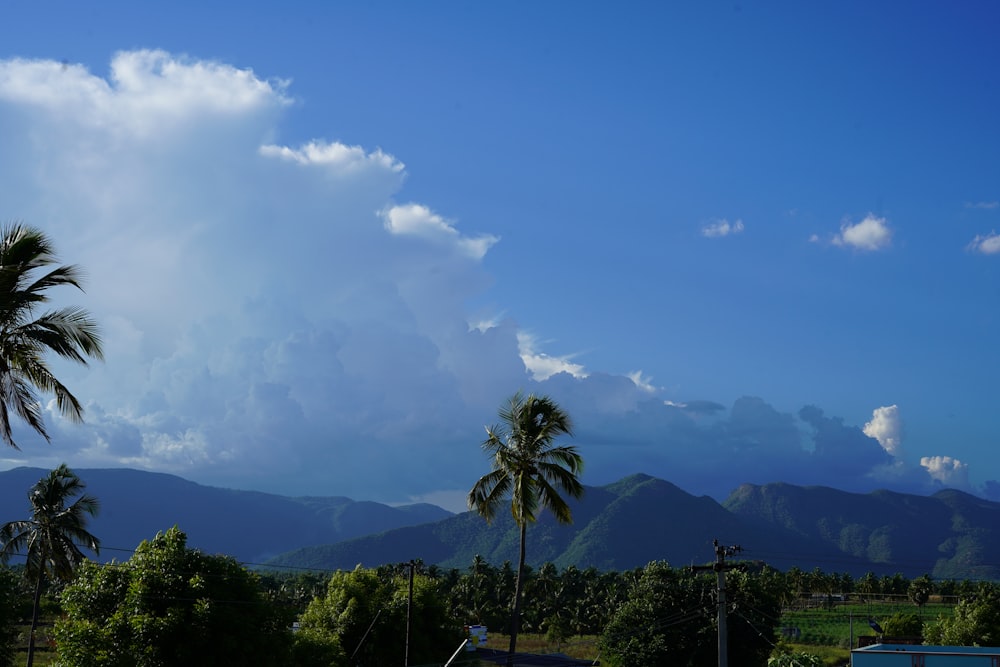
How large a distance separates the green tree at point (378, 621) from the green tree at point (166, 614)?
1634 cm

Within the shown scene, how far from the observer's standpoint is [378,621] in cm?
5044

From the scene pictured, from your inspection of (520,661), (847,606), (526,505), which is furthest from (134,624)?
(847,606)

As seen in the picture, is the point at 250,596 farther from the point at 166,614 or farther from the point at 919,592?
the point at 919,592

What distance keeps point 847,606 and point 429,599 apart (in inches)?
3920

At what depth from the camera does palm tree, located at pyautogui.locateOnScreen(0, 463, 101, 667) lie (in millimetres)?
45312

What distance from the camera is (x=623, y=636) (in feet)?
212

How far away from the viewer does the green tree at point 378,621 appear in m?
49.8

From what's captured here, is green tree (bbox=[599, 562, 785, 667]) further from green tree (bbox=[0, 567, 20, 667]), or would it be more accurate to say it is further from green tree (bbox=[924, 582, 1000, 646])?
green tree (bbox=[0, 567, 20, 667])

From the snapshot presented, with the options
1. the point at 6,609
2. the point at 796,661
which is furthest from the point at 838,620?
the point at 6,609

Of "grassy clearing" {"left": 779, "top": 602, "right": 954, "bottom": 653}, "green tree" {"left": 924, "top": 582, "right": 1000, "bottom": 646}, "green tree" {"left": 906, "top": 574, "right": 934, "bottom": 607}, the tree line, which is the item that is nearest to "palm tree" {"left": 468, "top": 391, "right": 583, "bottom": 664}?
the tree line

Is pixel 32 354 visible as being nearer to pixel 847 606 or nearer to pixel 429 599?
pixel 429 599

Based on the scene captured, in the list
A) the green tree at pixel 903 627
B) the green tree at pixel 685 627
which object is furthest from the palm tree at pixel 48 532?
the green tree at pixel 903 627

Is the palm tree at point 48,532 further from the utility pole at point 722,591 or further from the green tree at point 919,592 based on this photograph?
the green tree at point 919,592

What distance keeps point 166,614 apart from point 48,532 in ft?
63.5
